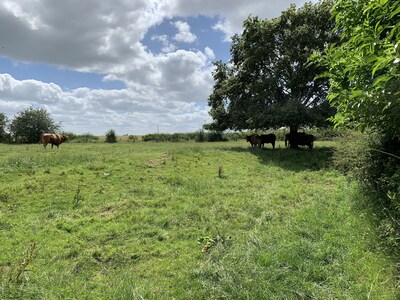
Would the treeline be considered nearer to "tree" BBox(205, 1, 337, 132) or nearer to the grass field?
"tree" BBox(205, 1, 337, 132)

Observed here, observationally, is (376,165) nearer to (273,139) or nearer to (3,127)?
(273,139)

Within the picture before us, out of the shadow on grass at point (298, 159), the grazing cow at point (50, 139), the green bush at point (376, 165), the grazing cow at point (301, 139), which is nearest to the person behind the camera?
the green bush at point (376, 165)

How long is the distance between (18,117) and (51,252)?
157 ft

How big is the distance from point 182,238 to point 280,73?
1900 cm

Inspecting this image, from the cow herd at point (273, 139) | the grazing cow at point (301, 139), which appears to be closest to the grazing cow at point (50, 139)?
the cow herd at point (273, 139)

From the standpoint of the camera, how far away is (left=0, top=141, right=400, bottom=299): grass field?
4.83 metres

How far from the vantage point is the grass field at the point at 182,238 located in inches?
190

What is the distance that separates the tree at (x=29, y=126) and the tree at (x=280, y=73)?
32635mm

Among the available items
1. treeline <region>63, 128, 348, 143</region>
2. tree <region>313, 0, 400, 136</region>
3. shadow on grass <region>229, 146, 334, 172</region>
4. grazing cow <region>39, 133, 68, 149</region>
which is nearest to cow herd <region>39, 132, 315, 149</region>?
grazing cow <region>39, 133, 68, 149</region>

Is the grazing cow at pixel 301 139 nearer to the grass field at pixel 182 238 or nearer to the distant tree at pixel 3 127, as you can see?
the grass field at pixel 182 238

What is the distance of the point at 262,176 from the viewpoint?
47.7ft

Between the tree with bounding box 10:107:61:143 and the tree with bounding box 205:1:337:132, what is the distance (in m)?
32.6

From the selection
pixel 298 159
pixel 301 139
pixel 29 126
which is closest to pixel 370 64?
pixel 298 159

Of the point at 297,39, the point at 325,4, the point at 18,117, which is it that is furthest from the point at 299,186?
the point at 18,117
